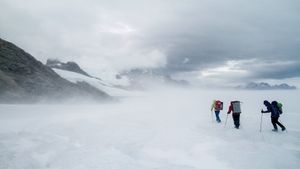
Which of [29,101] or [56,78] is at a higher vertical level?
[56,78]

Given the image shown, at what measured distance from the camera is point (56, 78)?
7106 cm

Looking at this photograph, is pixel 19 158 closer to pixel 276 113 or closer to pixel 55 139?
pixel 55 139

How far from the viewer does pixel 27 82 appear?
56875 mm

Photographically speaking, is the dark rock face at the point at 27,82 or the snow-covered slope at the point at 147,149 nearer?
the snow-covered slope at the point at 147,149

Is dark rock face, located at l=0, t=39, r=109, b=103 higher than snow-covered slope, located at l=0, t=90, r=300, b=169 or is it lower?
higher

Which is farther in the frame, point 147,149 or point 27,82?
point 27,82

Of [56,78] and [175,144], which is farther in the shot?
A: [56,78]

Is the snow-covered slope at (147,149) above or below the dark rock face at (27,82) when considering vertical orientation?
below

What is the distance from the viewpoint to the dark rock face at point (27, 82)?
48438 mm

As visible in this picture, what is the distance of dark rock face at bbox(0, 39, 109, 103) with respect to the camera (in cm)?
4844

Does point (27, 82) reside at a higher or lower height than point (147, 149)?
higher

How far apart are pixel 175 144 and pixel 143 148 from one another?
1.46m

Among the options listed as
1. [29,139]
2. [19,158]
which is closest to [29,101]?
[29,139]

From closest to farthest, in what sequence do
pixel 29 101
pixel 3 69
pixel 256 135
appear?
pixel 256 135
pixel 29 101
pixel 3 69
